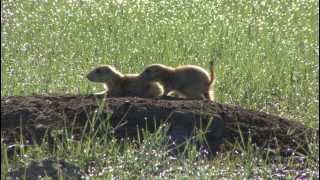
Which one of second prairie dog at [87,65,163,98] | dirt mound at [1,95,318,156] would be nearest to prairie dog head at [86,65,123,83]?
second prairie dog at [87,65,163,98]

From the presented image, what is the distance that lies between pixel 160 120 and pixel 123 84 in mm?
1485

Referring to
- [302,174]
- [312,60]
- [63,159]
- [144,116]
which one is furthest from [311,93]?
[63,159]

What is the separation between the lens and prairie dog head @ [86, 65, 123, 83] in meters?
8.53

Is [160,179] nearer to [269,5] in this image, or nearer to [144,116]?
[144,116]

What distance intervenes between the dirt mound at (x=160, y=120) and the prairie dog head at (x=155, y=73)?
93cm

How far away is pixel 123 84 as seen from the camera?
8.47 metres

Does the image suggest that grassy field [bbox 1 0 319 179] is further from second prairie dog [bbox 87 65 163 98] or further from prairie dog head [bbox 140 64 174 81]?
prairie dog head [bbox 140 64 174 81]

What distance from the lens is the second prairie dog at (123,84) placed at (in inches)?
329

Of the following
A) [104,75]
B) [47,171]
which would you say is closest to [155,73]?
[104,75]

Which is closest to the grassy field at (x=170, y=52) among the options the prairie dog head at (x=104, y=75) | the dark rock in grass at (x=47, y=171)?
the dark rock in grass at (x=47, y=171)

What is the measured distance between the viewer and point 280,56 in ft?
34.6

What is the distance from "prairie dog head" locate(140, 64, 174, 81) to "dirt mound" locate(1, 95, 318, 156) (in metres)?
0.93

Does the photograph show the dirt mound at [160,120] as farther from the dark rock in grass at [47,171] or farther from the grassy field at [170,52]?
the dark rock in grass at [47,171]

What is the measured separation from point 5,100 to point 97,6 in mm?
6391
